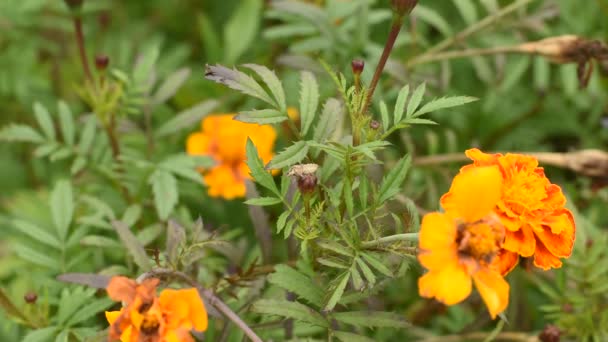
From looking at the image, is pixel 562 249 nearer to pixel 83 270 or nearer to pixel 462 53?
pixel 462 53

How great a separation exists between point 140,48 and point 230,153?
48cm

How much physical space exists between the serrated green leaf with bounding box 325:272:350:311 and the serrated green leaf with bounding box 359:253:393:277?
0.03 meters

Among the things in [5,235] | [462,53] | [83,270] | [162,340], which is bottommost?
[5,235]

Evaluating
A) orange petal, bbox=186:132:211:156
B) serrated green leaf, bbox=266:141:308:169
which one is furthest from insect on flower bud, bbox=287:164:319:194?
orange petal, bbox=186:132:211:156

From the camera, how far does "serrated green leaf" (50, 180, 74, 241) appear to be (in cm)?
145

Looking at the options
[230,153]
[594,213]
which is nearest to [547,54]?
[594,213]

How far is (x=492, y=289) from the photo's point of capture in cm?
91

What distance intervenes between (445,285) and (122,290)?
0.37 m

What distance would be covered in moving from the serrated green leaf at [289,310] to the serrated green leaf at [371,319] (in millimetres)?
33

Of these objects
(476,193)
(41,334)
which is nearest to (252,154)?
(476,193)

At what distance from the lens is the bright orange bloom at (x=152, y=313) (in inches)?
34.9

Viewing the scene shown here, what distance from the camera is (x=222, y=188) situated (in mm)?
1780

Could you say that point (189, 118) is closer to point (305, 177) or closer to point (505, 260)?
point (305, 177)

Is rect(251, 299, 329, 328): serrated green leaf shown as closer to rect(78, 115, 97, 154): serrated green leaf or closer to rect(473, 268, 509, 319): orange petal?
rect(473, 268, 509, 319): orange petal
